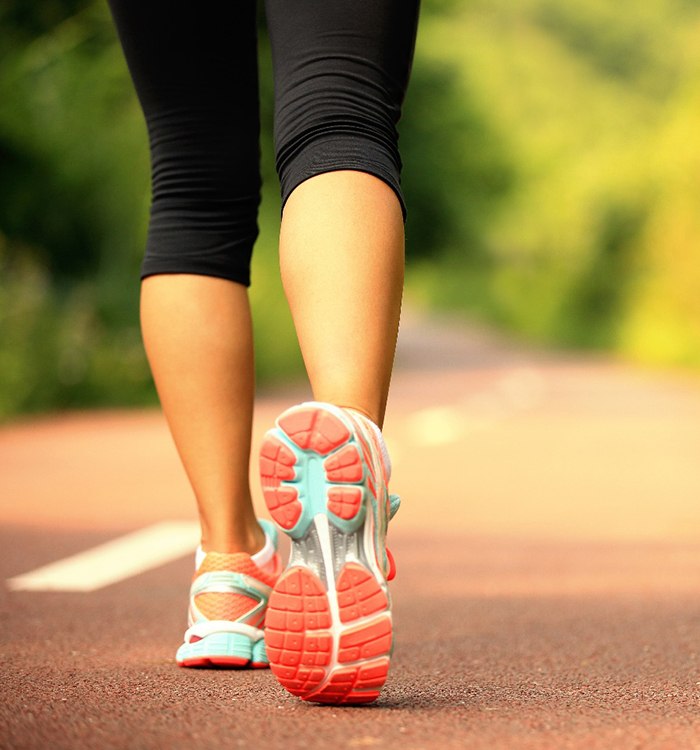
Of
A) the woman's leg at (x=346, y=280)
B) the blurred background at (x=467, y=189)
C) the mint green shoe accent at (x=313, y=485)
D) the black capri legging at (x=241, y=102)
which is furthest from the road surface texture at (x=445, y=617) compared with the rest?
the blurred background at (x=467, y=189)

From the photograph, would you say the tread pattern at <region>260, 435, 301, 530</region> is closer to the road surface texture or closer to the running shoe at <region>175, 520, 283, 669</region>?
the road surface texture

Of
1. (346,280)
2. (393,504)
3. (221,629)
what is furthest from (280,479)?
(221,629)

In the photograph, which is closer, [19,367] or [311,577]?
[311,577]

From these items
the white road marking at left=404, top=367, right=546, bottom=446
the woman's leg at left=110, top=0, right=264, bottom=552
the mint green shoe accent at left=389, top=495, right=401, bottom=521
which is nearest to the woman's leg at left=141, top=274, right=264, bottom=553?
the woman's leg at left=110, top=0, right=264, bottom=552

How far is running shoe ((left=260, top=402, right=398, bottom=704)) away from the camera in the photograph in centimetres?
168

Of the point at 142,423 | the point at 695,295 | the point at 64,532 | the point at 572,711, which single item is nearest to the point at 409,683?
the point at 572,711

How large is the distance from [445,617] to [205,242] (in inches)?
36.6

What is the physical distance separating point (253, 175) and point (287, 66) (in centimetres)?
36

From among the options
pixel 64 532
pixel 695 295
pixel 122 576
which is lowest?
pixel 695 295

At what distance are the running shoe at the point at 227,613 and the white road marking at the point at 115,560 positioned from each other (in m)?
0.96

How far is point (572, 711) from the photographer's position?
69.6 inches

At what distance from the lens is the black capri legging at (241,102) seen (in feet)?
6.37

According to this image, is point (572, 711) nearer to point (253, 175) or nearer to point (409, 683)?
point (409, 683)

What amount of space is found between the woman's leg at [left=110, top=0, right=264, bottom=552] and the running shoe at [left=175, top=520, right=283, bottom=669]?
0.04m
